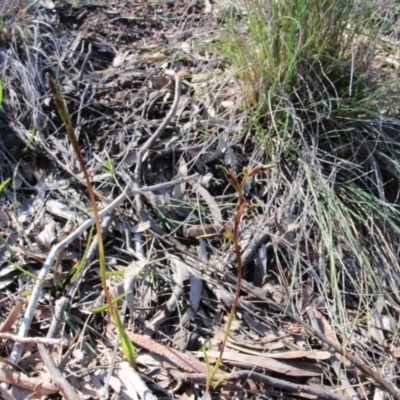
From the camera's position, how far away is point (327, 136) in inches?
83.0

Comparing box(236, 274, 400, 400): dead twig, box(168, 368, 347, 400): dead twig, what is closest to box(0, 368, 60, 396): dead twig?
box(168, 368, 347, 400): dead twig

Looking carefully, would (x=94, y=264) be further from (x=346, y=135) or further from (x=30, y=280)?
(x=346, y=135)

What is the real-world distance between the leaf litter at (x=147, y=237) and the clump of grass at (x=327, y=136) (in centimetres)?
5

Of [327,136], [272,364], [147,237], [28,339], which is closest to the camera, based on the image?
[28,339]

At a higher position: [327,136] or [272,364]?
[327,136]

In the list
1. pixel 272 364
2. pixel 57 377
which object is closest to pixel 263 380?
pixel 272 364

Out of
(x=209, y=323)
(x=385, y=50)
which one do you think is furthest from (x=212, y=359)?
(x=385, y=50)

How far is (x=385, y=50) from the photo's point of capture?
8.20ft

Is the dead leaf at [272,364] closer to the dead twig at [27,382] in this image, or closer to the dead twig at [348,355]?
the dead twig at [348,355]

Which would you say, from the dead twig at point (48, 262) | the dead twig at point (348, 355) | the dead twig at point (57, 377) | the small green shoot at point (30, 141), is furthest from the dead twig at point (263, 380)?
the small green shoot at point (30, 141)

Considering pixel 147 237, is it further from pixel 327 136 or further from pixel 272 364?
pixel 327 136

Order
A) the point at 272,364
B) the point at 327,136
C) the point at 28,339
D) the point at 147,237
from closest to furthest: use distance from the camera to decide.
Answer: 1. the point at 28,339
2. the point at 272,364
3. the point at 147,237
4. the point at 327,136

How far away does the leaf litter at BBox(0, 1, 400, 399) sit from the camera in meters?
1.70

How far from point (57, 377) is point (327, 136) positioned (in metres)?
1.20
